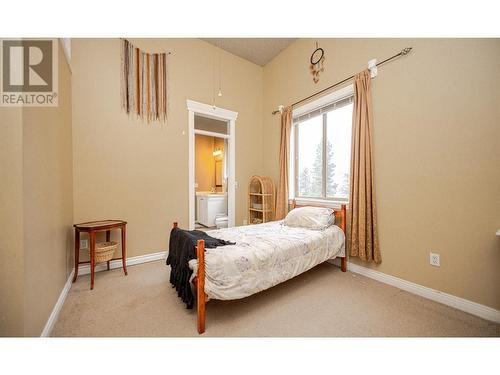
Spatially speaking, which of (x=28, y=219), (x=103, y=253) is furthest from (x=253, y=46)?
(x=103, y=253)

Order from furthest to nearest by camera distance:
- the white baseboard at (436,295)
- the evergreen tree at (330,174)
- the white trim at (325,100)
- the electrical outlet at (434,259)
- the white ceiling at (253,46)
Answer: the white ceiling at (253,46)
the evergreen tree at (330,174)
the white trim at (325,100)
the electrical outlet at (434,259)
the white baseboard at (436,295)

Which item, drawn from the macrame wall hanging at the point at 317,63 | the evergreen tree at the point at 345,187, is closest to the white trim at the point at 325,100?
the macrame wall hanging at the point at 317,63

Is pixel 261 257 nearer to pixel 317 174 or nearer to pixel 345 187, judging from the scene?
pixel 345 187

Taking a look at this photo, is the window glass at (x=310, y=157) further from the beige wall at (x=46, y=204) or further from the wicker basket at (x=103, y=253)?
the beige wall at (x=46, y=204)

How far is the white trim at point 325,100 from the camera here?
2.52 m

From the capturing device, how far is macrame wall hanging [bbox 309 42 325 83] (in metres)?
2.80

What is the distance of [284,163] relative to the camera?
335 cm

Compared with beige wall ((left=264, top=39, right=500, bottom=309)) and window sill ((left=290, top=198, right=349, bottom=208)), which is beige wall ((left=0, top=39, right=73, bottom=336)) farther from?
beige wall ((left=264, top=39, right=500, bottom=309))

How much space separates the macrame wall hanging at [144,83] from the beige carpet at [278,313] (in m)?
2.27

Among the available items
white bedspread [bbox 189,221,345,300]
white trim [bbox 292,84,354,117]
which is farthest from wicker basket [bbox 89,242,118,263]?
white trim [bbox 292,84,354,117]

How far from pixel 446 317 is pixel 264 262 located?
1.52 metres

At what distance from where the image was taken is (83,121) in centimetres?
240

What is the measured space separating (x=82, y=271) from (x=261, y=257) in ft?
7.57
